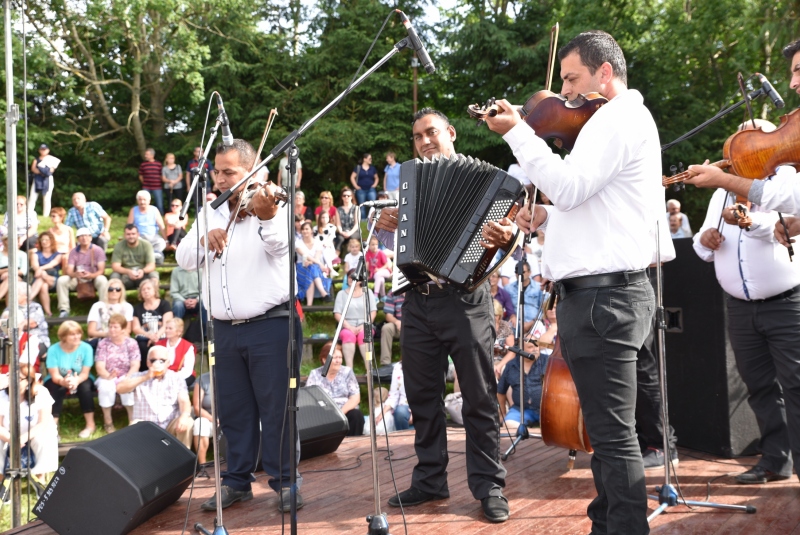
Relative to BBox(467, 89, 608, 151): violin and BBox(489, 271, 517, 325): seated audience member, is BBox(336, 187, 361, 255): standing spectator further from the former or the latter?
BBox(467, 89, 608, 151): violin

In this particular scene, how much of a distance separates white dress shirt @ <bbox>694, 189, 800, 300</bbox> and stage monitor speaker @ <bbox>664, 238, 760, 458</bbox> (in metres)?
0.58

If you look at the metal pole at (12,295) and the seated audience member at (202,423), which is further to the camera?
the seated audience member at (202,423)

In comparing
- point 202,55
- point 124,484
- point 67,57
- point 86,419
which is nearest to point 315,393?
point 124,484

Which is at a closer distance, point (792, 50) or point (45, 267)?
point (792, 50)

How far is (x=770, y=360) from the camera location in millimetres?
4508

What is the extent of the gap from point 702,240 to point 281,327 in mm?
2577

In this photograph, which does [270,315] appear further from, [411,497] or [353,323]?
[353,323]

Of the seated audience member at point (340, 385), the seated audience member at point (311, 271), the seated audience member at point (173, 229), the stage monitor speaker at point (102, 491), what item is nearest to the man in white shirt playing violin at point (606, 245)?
the stage monitor speaker at point (102, 491)

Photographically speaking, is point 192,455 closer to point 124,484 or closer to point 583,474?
point 124,484

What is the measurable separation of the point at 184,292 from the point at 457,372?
700cm

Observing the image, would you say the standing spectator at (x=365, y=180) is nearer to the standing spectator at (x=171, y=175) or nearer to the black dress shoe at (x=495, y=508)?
the standing spectator at (x=171, y=175)

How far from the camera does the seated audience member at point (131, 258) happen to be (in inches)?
432


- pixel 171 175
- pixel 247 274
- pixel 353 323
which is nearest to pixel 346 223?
pixel 353 323

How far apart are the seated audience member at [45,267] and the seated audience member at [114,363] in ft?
8.77
